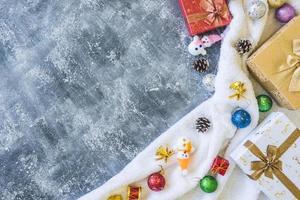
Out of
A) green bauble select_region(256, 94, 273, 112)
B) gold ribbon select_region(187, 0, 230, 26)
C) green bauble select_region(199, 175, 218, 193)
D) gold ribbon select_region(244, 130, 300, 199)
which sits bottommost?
gold ribbon select_region(244, 130, 300, 199)

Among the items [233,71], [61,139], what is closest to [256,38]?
[233,71]

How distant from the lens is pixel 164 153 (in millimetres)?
1312

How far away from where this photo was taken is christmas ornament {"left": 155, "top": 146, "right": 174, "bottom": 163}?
1.31 m

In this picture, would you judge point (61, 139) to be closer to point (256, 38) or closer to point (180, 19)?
point (180, 19)

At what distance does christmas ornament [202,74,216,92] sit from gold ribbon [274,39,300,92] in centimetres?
16

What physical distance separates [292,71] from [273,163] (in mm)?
234

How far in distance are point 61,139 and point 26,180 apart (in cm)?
13

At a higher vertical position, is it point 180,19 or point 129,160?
point 180,19

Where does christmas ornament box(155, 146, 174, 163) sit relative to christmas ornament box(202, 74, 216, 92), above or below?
below

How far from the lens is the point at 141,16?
1371 mm

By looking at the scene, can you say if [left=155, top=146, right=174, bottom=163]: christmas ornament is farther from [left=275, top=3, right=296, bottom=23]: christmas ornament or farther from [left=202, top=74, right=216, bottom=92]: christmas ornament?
[left=275, top=3, right=296, bottom=23]: christmas ornament

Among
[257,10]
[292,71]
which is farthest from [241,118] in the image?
[257,10]

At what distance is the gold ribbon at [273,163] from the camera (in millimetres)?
1275

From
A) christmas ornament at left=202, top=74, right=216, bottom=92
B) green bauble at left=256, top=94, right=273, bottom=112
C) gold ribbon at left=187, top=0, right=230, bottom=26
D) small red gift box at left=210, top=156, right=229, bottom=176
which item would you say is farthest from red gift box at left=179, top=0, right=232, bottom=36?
small red gift box at left=210, top=156, right=229, bottom=176
